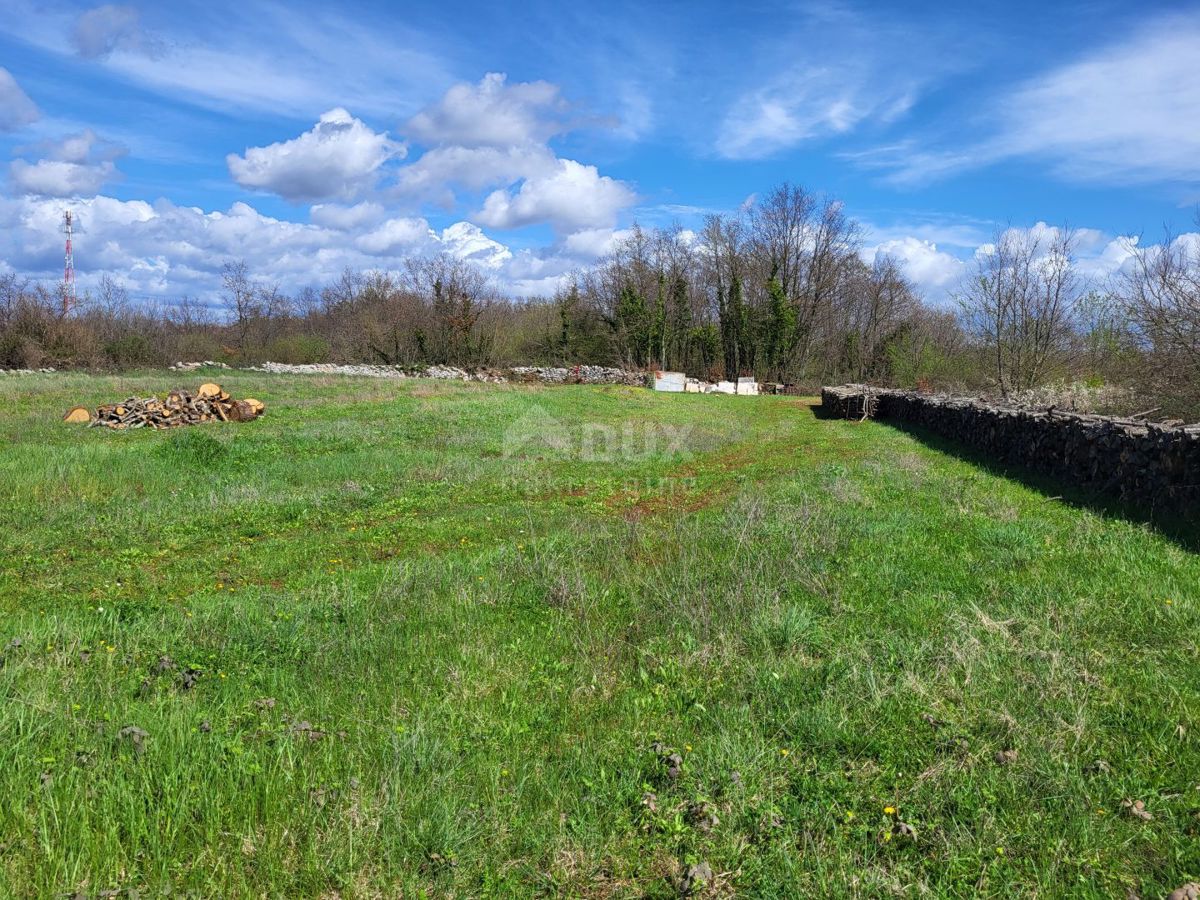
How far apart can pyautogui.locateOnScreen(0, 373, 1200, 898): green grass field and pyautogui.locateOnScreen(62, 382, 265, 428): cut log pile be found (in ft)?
33.4

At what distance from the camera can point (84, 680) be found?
4.54m

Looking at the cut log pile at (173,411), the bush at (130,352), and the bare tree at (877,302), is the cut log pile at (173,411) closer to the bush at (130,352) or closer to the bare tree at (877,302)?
the bush at (130,352)

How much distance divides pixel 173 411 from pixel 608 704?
18760 millimetres

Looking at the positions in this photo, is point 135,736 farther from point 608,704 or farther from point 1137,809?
point 1137,809

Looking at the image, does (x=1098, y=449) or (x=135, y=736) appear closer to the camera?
(x=135, y=736)

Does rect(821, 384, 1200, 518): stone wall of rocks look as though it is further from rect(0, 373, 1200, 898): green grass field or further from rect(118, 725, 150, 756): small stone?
rect(118, 725, 150, 756): small stone

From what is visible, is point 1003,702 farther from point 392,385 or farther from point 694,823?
point 392,385

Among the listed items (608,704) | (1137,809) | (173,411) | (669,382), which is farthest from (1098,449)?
(669,382)

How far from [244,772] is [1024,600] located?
5.26m

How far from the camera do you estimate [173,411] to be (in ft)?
63.1

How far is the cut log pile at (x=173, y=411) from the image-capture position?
718 inches

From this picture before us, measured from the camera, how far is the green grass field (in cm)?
306

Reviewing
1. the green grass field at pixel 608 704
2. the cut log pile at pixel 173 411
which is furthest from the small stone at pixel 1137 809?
the cut log pile at pixel 173 411

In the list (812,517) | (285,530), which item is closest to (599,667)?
(812,517)
